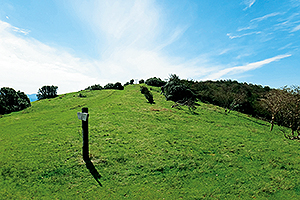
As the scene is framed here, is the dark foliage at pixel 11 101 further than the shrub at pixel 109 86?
No

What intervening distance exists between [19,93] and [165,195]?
36.8 metres

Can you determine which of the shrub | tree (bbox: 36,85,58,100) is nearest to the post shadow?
tree (bbox: 36,85,58,100)

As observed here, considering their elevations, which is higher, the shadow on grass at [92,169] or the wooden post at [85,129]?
the wooden post at [85,129]

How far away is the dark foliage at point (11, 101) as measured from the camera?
82.4 ft

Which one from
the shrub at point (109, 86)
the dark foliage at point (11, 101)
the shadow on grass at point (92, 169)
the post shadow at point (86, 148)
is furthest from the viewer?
the shrub at point (109, 86)

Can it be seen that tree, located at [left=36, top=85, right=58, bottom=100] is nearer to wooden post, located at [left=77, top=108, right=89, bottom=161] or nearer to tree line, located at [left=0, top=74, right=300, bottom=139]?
tree line, located at [left=0, top=74, right=300, bottom=139]

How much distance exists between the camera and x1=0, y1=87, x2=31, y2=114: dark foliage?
82.4 feet

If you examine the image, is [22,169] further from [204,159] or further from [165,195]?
[204,159]

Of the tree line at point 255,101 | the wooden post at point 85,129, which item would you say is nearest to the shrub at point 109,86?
the tree line at point 255,101

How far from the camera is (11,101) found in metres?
26.8

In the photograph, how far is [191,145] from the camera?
41.9 ft

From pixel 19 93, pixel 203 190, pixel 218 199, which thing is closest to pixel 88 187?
pixel 203 190

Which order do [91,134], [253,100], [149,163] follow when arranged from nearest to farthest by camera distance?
[149,163] < [91,134] < [253,100]

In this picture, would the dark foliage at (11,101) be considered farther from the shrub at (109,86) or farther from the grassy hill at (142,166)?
the shrub at (109,86)
